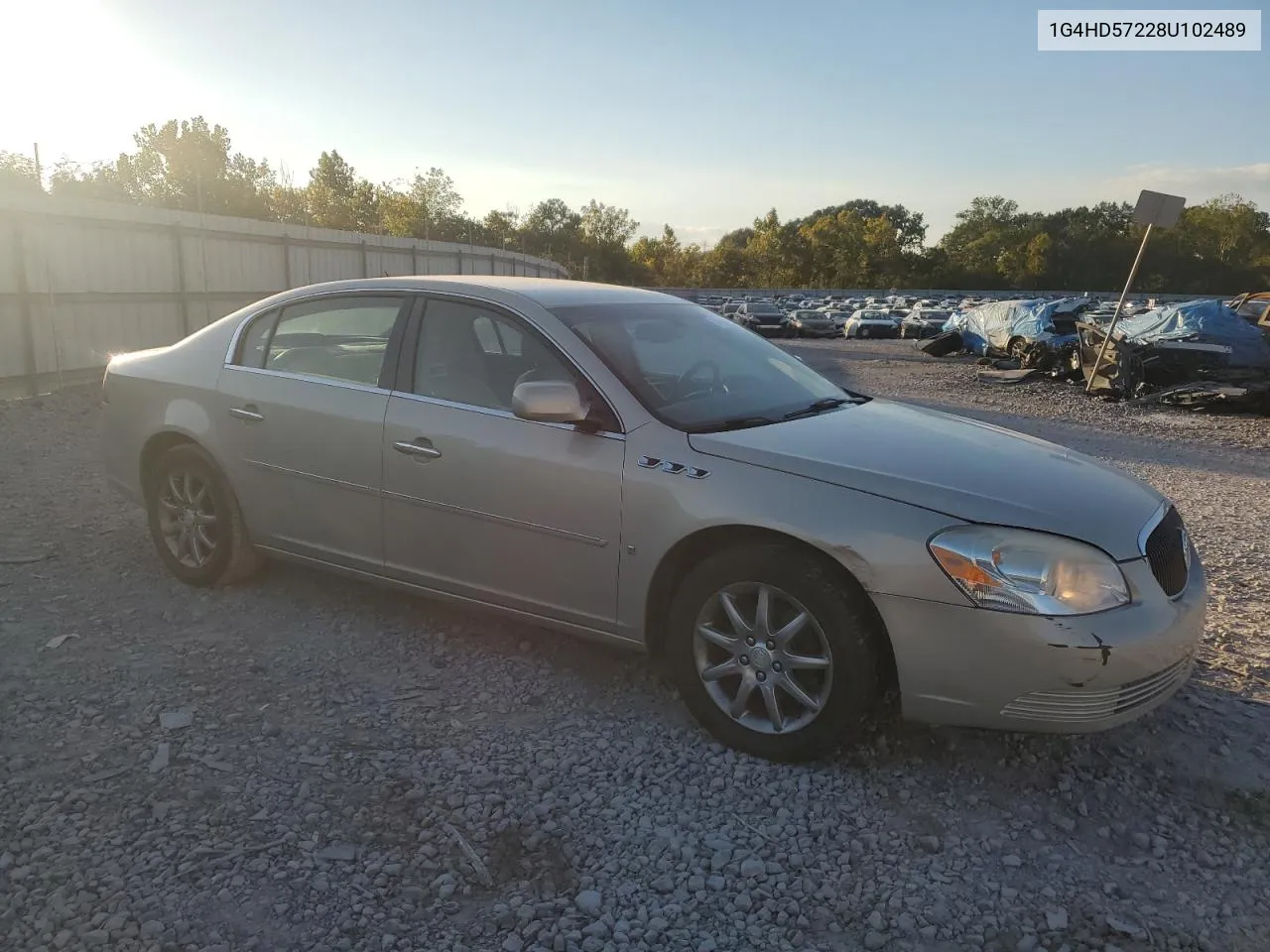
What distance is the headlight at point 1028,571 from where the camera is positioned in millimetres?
2701

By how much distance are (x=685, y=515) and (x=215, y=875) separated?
1729mm

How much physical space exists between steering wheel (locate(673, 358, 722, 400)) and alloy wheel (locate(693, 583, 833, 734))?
0.85 meters

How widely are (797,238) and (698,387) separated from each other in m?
111

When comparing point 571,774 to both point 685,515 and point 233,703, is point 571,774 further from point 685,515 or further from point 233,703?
point 233,703

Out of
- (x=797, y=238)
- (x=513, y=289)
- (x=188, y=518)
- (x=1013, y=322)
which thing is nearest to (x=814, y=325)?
(x=1013, y=322)

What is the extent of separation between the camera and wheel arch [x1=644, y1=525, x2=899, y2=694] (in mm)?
2902

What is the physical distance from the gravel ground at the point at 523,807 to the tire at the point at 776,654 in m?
0.14

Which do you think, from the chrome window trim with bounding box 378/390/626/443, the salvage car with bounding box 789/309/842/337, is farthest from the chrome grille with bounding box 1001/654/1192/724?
the salvage car with bounding box 789/309/842/337

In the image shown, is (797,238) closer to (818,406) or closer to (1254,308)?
(1254,308)

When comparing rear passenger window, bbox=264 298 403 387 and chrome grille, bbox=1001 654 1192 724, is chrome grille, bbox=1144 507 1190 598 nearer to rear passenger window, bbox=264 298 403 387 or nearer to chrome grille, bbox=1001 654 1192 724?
chrome grille, bbox=1001 654 1192 724

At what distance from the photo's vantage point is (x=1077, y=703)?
2721 millimetres

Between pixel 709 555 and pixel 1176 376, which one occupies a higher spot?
pixel 709 555

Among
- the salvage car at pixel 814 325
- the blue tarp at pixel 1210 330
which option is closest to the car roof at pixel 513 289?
the blue tarp at pixel 1210 330

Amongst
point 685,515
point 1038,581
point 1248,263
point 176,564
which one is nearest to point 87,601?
point 176,564
